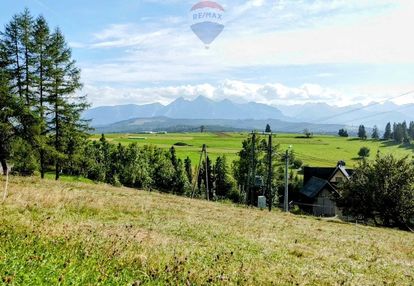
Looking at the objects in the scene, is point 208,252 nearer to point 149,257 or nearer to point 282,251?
point 149,257

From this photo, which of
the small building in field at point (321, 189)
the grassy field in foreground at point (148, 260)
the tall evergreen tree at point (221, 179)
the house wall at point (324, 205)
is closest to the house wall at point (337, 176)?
the small building in field at point (321, 189)

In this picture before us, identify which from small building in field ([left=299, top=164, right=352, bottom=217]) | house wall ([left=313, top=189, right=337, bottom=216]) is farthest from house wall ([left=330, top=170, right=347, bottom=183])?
house wall ([left=313, top=189, right=337, bottom=216])

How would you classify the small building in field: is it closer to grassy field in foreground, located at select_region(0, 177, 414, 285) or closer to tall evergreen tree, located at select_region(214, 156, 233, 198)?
tall evergreen tree, located at select_region(214, 156, 233, 198)

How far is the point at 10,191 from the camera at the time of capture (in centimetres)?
1639

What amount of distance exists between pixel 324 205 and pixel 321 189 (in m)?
3.43

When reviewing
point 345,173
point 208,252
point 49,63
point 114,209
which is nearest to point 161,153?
point 345,173

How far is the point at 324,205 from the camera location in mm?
84188

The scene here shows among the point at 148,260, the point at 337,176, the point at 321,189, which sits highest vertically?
the point at 148,260

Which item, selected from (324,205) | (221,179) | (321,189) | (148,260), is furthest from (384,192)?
(221,179)

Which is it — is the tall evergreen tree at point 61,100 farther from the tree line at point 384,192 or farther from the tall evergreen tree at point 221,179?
the tall evergreen tree at point 221,179

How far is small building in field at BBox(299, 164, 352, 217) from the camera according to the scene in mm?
83312

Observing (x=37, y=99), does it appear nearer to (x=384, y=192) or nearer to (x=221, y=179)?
(x=384, y=192)

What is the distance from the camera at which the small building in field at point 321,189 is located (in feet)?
273

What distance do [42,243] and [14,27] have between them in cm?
3604
